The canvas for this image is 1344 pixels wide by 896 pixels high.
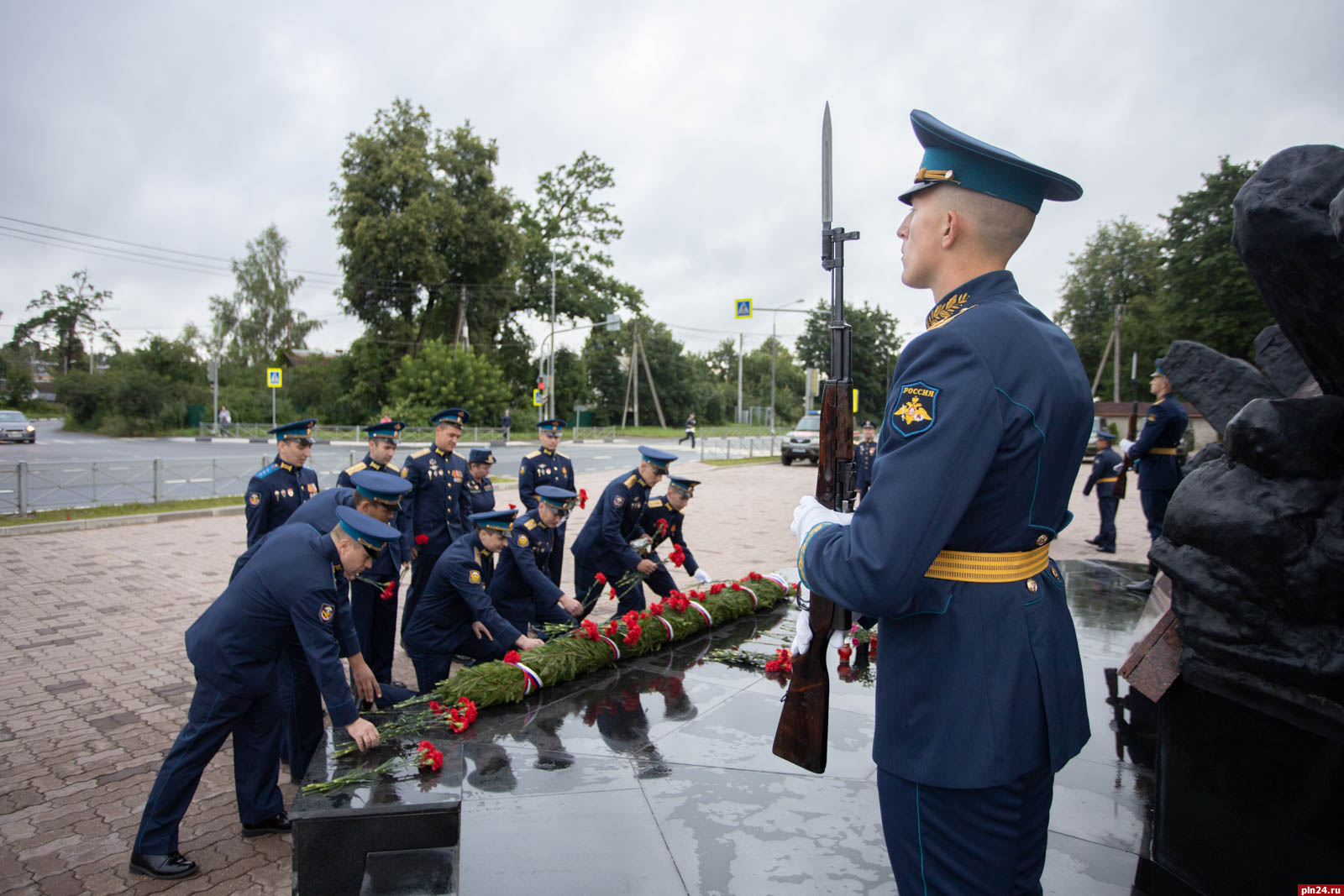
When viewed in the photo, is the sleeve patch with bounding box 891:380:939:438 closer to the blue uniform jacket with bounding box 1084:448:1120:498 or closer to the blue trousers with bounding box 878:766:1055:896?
the blue trousers with bounding box 878:766:1055:896

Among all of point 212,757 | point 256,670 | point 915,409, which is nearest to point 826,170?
point 915,409

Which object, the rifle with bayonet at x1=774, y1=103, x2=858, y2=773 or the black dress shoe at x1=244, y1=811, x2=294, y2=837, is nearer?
the rifle with bayonet at x1=774, y1=103, x2=858, y2=773

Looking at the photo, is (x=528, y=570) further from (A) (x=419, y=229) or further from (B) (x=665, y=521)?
(A) (x=419, y=229)

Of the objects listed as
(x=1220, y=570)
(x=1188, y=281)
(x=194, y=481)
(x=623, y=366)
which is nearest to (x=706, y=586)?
(x=1220, y=570)

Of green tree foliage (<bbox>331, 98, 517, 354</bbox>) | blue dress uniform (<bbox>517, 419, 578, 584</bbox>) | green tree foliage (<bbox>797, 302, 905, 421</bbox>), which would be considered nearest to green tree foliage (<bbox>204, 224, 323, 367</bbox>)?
green tree foliage (<bbox>331, 98, 517, 354</bbox>)

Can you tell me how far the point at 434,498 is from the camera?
278 inches

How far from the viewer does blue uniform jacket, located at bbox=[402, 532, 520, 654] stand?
495cm

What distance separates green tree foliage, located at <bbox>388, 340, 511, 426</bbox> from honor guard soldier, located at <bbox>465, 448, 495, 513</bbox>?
27.6 m

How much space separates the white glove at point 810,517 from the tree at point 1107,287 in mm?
54503

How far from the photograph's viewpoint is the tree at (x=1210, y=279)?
3077 cm

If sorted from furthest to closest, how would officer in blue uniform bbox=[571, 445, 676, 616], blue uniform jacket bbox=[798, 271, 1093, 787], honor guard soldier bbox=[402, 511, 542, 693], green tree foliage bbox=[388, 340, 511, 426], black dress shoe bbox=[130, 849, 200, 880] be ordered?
1. green tree foliage bbox=[388, 340, 511, 426]
2. officer in blue uniform bbox=[571, 445, 676, 616]
3. honor guard soldier bbox=[402, 511, 542, 693]
4. black dress shoe bbox=[130, 849, 200, 880]
5. blue uniform jacket bbox=[798, 271, 1093, 787]

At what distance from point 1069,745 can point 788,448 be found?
998 inches

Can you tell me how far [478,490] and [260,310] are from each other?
176 feet

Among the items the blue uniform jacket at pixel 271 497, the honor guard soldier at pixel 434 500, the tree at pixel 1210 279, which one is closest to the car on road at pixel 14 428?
the honor guard soldier at pixel 434 500
